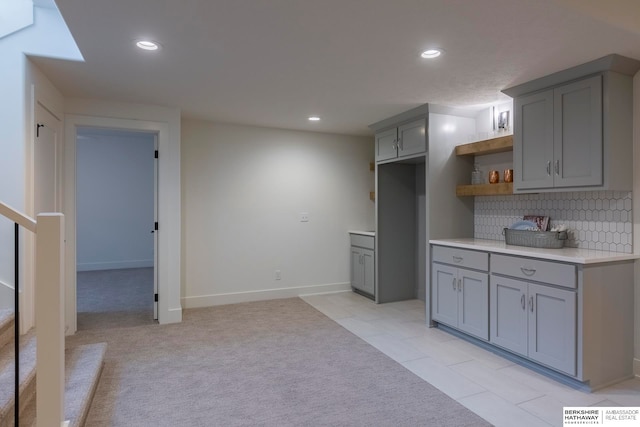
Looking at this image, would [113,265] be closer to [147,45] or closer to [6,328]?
[6,328]

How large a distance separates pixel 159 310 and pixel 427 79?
11.9 feet

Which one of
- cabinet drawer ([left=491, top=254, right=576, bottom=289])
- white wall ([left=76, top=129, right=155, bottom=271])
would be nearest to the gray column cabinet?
cabinet drawer ([left=491, top=254, right=576, bottom=289])

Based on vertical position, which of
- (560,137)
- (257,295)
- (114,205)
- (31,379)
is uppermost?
(560,137)

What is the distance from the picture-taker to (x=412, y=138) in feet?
14.0

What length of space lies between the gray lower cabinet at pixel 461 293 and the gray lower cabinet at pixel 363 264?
1.27 m

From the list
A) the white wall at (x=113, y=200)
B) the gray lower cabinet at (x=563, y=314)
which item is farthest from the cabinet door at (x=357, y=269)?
the white wall at (x=113, y=200)

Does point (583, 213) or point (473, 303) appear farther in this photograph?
point (473, 303)

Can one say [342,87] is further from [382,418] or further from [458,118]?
[382,418]

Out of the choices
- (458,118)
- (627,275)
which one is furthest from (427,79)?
(627,275)

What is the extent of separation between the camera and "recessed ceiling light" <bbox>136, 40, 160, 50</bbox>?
252 cm

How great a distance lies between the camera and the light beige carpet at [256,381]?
2309mm

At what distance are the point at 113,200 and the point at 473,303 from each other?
7.25 meters

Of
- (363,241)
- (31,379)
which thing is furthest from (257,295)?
(31,379)

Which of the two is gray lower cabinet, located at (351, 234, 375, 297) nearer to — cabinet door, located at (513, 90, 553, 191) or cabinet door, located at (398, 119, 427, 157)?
cabinet door, located at (398, 119, 427, 157)
